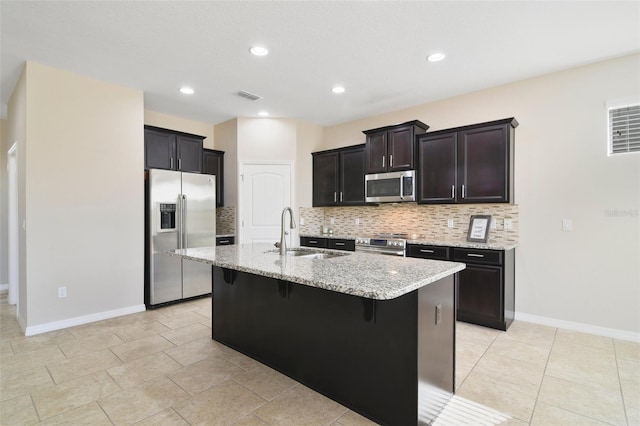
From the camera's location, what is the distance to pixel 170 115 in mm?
5199

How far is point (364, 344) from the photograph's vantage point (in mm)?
1997

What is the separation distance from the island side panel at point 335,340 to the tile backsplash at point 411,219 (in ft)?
8.83

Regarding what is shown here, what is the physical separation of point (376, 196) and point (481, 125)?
1.60 meters

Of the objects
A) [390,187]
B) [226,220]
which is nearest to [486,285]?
[390,187]

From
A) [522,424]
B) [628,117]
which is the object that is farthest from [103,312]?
[628,117]

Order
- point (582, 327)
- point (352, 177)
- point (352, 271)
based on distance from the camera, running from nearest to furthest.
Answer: point (352, 271), point (582, 327), point (352, 177)

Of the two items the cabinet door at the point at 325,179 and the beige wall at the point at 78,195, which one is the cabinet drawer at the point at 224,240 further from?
the cabinet door at the point at 325,179

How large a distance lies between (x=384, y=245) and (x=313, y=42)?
258 cm

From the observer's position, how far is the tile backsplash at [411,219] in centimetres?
391

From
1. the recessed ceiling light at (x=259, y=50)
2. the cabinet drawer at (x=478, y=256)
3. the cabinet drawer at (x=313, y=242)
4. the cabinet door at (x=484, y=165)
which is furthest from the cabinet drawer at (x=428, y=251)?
the recessed ceiling light at (x=259, y=50)

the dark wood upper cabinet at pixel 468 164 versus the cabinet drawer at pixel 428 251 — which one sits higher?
the dark wood upper cabinet at pixel 468 164

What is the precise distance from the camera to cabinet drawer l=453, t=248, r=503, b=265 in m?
3.43

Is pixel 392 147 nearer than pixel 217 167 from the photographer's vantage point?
Yes

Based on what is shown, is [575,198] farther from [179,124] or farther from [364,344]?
[179,124]
